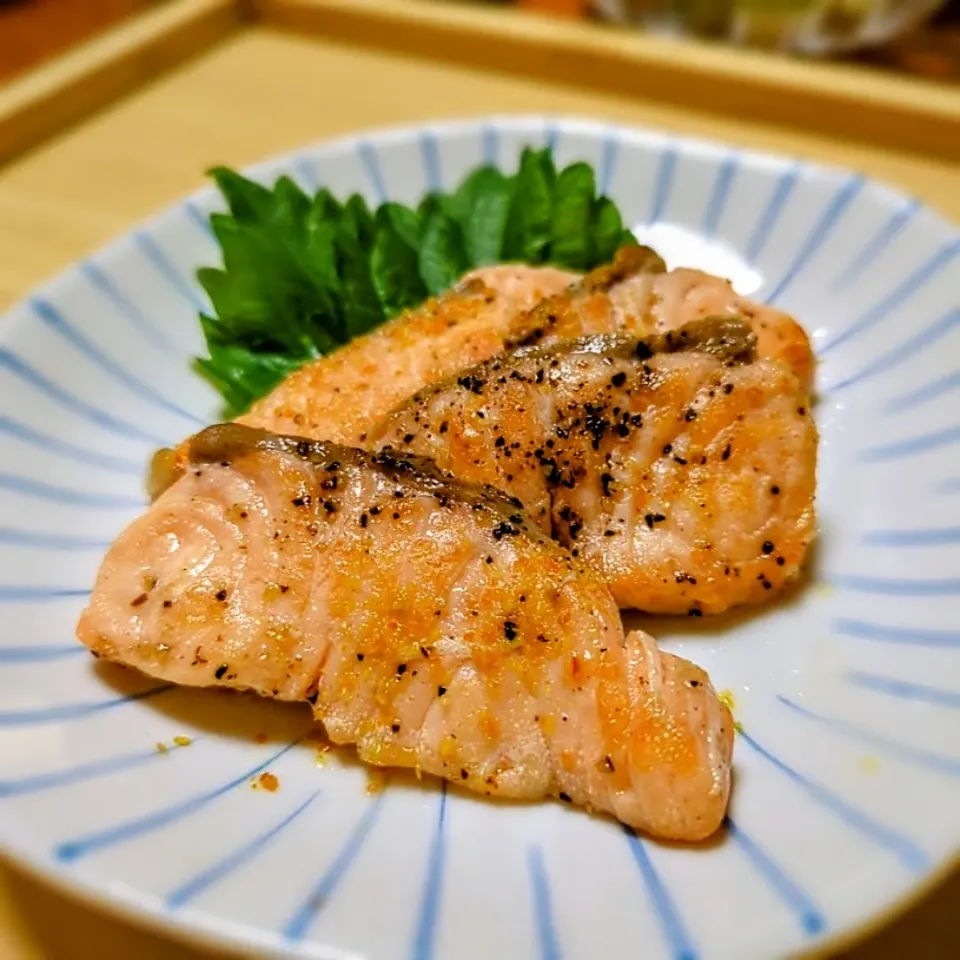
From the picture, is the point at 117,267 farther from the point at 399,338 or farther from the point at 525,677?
the point at 525,677

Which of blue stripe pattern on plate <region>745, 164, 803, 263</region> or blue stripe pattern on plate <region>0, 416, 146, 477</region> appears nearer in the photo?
blue stripe pattern on plate <region>0, 416, 146, 477</region>

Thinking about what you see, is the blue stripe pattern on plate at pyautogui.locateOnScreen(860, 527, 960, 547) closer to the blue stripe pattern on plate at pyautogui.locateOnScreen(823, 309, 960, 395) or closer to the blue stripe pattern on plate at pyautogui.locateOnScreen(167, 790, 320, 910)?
the blue stripe pattern on plate at pyautogui.locateOnScreen(823, 309, 960, 395)

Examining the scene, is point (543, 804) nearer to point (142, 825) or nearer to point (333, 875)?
point (333, 875)

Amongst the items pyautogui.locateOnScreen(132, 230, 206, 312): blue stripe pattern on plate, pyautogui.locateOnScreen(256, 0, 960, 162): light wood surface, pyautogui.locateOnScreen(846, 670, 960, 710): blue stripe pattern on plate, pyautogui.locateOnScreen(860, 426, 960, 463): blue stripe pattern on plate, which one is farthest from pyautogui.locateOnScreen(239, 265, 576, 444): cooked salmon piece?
pyautogui.locateOnScreen(256, 0, 960, 162): light wood surface

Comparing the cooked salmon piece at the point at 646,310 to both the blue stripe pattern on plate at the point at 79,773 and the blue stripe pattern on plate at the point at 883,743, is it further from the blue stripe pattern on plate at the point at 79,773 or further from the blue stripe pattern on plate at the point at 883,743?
the blue stripe pattern on plate at the point at 79,773

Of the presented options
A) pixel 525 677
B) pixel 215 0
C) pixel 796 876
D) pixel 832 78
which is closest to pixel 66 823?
pixel 525 677
